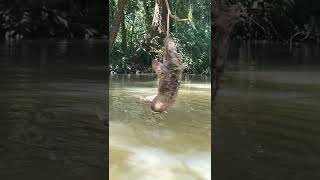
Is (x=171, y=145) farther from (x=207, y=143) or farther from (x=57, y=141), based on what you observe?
(x=57, y=141)

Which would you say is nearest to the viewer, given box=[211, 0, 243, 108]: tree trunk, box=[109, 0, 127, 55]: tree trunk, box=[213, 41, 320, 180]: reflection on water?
box=[109, 0, 127, 55]: tree trunk

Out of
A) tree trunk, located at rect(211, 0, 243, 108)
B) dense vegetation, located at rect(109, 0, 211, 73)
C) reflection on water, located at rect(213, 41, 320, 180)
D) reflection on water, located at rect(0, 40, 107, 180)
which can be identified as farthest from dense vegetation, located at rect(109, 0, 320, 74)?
reflection on water, located at rect(213, 41, 320, 180)

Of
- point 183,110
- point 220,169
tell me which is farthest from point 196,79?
point 220,169

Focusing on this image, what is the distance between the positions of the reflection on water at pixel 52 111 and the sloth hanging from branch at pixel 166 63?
0.39 metres

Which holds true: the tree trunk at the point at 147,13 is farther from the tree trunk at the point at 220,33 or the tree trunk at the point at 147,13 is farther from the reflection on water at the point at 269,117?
the reflection on water at the point at 269,117

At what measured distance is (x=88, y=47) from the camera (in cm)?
505

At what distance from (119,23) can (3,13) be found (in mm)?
3716

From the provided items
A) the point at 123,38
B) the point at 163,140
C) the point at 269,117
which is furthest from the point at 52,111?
the point at 163,140

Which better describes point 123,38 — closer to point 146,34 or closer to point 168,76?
point 146,34

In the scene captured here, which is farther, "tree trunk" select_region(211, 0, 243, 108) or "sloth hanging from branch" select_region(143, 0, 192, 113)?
"tree trunk" select_region(211, 0, 243, 108)

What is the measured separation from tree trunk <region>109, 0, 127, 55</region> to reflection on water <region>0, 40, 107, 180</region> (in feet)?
1.37

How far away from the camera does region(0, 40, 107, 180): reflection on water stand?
11.8 ft

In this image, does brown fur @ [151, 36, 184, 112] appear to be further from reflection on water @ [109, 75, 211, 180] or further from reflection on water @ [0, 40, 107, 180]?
reflection on water @ [0, 40, 107, 180]

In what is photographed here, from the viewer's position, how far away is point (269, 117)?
4930 millimetres
